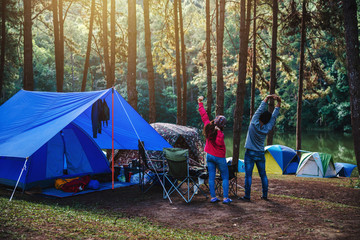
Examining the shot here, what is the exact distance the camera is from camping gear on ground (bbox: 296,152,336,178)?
11166 millimetres

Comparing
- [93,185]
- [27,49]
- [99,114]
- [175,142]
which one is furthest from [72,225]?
[27,49]

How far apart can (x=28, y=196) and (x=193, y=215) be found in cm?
313

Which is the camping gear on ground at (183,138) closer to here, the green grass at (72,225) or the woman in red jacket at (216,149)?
the woman in red jacket at (216,149)

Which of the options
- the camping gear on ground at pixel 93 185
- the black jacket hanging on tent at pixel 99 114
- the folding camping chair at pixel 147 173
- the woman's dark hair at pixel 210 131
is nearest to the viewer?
the woman's dark hair at pixel 210 131

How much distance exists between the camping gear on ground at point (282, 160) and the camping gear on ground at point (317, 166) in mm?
791

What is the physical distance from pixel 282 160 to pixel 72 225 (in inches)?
378

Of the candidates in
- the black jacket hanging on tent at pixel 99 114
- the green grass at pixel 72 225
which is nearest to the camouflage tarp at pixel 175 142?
the black jacket hanging on tent at pixel 99 114

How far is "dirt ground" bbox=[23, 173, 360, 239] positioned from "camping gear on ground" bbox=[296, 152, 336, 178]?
13.5 ft

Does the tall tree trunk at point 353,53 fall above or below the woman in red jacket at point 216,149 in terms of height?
above

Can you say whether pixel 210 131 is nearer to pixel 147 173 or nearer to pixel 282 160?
pixel 147 173

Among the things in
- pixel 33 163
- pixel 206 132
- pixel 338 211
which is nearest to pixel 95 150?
pixel 33 163

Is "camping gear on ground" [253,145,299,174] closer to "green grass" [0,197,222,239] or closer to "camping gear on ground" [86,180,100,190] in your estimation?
"camping gear on ground" [86,180,100,190]

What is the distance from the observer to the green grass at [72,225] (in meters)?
3.63

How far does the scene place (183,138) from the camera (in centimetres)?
986
